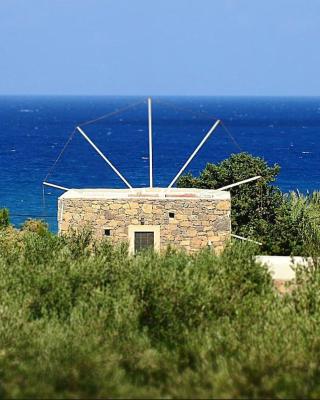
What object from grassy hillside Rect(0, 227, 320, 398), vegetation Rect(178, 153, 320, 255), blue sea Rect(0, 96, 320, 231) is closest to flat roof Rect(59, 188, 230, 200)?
grassy hillside Rect(0, 227, 320, 398)

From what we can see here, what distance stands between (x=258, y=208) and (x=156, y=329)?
2068cm

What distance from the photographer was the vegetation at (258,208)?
3319 cm

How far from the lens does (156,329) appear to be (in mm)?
17078

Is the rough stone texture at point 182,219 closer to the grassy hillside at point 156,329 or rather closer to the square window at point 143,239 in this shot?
the square window at point 143,239

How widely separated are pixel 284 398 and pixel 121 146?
12142 centimetres

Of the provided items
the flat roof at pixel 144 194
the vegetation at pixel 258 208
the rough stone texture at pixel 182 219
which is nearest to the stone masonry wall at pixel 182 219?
the rough stone texture at pixel 182 219

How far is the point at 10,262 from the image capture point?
2220 centimetres

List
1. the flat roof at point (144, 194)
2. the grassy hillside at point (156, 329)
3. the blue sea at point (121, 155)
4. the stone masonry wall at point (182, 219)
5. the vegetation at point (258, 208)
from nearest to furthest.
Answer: the grassy hillside at point (156, 329), the stone masonry wall at point (182, 219), the flat roof at point (144, 194), the vegetation at point (258, 208), the blue sea at point (121, 155)

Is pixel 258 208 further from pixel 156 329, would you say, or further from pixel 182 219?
pixel 156 329

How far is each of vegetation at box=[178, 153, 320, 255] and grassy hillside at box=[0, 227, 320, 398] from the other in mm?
12728

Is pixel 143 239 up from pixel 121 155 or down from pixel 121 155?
down

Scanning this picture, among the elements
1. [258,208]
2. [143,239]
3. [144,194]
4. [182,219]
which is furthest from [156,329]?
[258,208]

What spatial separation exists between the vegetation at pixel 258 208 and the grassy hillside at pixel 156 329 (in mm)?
12728

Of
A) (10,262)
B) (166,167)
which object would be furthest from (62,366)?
(166,167)
